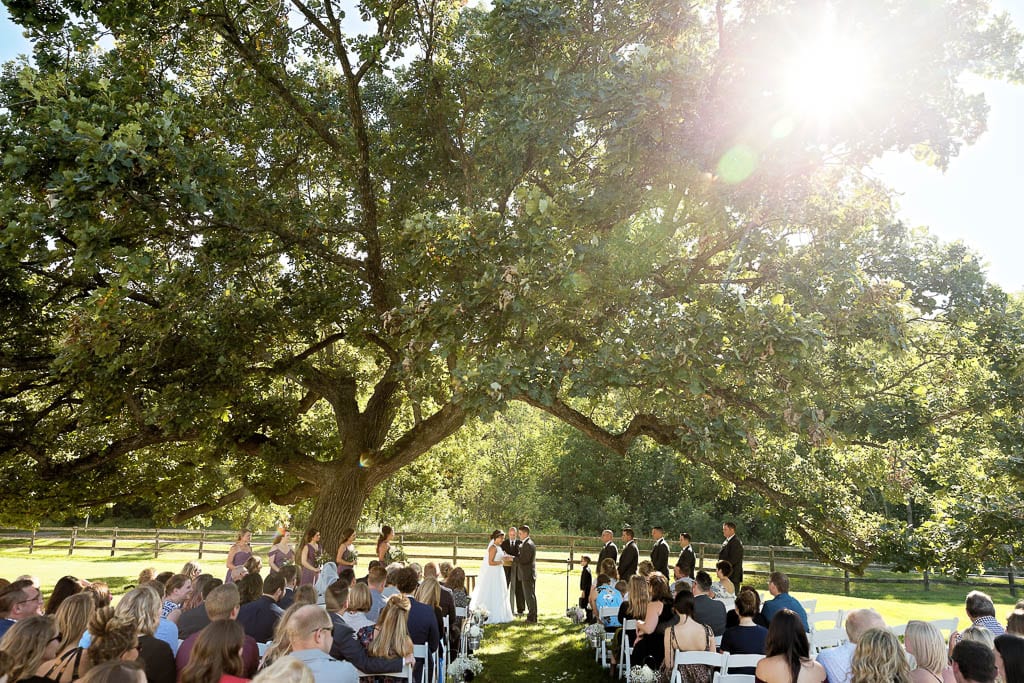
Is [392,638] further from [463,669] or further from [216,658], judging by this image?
[463,669]

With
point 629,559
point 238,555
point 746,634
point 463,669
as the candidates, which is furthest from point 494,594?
point 746,634

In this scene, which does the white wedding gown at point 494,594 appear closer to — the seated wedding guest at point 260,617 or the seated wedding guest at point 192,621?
the seated wedding guest at point 260,617

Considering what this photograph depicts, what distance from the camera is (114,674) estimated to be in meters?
2.80

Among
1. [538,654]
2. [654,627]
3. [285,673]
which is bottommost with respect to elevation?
[538,654]

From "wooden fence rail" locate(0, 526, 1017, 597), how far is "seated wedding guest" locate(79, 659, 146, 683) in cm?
2119

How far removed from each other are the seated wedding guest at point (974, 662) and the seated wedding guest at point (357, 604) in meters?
4.49

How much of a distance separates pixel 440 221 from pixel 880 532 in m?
8.35

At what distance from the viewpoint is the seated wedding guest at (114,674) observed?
9.13 feet

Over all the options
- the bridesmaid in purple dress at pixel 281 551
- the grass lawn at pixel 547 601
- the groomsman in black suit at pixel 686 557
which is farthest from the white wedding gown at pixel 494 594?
the bridesmaid in purple dress at pixel 281 551

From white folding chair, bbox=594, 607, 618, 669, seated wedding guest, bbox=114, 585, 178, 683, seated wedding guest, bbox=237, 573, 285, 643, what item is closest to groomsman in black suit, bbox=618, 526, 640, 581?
white folding chair, bbox=594, 607, 618, 669

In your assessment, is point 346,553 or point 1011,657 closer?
point 1011,657

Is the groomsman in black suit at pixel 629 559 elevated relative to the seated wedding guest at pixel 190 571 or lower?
lower

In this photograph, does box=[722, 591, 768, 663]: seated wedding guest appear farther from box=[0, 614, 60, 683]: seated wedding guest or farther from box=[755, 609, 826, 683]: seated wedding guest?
box=[0, 614, 60, 683]: seated wedding guest

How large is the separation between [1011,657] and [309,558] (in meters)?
9.12
